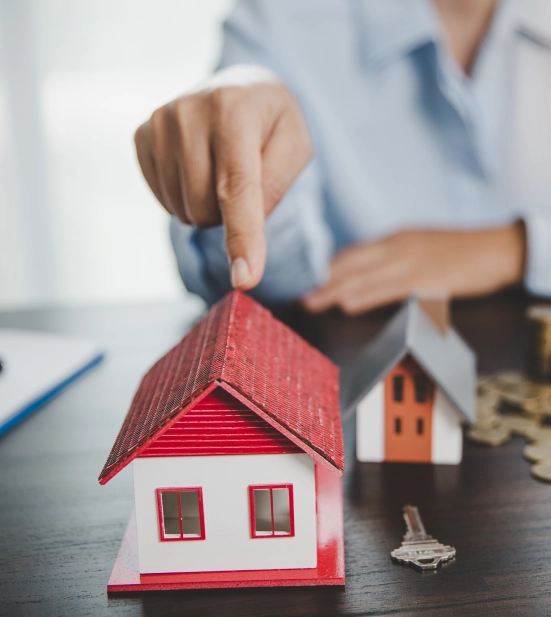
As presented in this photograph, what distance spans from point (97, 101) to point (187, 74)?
38 cm

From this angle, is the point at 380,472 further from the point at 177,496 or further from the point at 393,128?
the point at 393,128

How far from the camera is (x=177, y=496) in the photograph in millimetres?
476

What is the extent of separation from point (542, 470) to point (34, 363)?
0.72 metres

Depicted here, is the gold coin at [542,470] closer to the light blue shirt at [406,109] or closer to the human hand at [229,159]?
the human hand at [229,159]

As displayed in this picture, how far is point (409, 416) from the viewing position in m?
0.65

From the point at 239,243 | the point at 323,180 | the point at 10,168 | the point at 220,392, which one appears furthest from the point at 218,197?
the point at 10,168

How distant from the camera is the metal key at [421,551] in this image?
1.55 feet

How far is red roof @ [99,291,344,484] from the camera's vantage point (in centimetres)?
44

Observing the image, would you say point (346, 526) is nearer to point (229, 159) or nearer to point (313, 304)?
point (229, 159)

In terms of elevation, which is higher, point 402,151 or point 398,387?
point 402,151

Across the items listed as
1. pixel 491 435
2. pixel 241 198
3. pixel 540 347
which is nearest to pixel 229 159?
pixel 241 198

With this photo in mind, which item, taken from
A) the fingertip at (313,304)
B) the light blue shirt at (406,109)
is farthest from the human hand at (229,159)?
the light blue shirt at (406,109)

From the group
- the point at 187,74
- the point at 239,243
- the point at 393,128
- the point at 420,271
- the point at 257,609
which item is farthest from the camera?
the point at 187,74

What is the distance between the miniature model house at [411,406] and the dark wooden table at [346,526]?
2 centimetres
